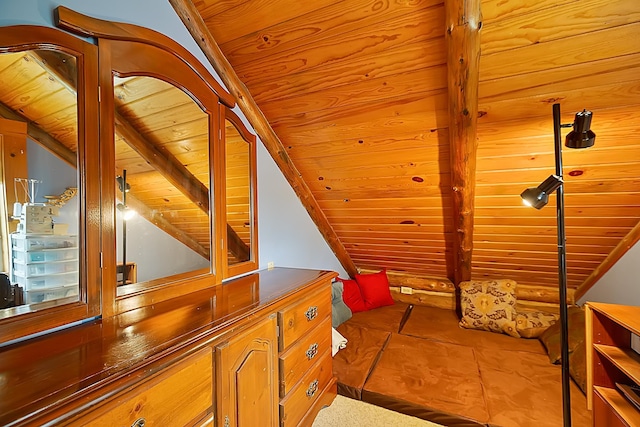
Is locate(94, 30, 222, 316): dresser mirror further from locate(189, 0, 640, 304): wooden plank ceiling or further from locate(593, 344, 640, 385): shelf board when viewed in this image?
locate(593, 344, 640, 385): shelf board

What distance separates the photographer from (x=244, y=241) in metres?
1.67

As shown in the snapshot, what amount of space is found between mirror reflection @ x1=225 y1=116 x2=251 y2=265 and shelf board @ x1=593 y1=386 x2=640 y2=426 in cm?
187

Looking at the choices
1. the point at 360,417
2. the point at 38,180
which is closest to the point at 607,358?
the point at 360,417

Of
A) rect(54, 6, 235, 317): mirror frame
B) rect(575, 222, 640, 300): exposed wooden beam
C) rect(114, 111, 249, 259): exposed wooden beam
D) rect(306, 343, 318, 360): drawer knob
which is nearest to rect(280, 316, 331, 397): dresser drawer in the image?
rect(306, 343, 318, 360): drawer knob

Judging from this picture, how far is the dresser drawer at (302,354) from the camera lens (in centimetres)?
115

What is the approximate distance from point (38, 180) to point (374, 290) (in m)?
2.94

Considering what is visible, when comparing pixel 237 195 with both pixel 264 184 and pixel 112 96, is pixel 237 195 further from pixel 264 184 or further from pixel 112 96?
pixel 112 96

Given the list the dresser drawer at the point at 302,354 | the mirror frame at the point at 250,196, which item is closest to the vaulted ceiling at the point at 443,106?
the mirror frame at the point at 250,196

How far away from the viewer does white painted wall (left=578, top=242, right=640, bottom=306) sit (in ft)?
6.73

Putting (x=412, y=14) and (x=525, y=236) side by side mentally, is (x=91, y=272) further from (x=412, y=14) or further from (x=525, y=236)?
(x=525, y=236)

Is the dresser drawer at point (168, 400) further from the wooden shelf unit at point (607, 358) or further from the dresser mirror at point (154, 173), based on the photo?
the wooden shelf unit at point (607, 358)

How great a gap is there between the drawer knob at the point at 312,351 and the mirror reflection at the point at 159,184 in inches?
25.7

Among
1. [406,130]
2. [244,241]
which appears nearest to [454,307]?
[406,130]

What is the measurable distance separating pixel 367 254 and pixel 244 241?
1.93m
